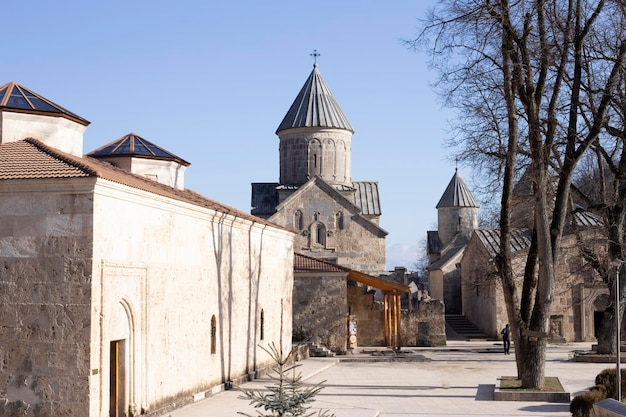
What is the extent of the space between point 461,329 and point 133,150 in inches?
1005

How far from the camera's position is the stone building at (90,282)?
1339 centimetres

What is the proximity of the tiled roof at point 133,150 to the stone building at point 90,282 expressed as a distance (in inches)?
146

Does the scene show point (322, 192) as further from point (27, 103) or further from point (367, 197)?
point (27, 103)

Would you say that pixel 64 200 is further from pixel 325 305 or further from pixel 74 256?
pixel 325 305

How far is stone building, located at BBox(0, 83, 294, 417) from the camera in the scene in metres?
13.4

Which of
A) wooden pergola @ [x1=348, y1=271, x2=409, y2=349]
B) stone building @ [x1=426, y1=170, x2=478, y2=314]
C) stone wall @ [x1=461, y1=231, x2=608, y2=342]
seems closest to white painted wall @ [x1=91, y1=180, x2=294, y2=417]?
wooden pergola @ [x1=348, y1=271, x2=409, y2=349]

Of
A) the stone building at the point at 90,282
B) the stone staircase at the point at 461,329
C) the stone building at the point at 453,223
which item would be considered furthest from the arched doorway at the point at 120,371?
the stone building at the point at 453,223

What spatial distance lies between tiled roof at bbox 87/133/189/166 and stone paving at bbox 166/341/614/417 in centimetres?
605

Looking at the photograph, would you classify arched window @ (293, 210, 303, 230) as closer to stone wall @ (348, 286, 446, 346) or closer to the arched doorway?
stone wall @ (348, 286, 446, 346)

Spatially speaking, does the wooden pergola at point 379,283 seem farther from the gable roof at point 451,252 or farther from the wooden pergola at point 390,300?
the gable roof at point 451,252

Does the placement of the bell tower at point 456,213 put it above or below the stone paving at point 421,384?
above

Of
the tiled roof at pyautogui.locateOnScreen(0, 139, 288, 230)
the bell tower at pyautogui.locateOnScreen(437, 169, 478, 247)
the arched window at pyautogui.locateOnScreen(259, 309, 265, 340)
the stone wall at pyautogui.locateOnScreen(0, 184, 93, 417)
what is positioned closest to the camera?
the stone wall at pyautogui.locateOnScreen(0, 184, 93, 417)

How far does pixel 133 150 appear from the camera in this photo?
2241 cm

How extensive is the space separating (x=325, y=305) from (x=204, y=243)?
43.0ft
